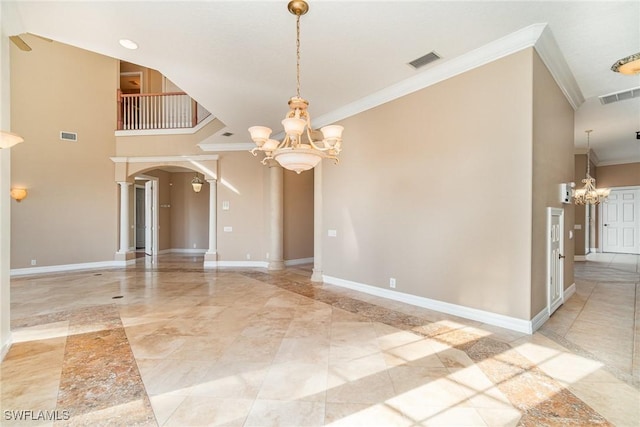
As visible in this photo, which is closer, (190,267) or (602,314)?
(602,314)

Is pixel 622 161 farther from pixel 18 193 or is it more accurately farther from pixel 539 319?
pixel 18 193

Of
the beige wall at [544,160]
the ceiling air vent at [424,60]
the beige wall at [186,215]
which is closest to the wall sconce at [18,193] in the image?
the beige wall at [186,215]

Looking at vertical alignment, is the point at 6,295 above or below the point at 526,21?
below

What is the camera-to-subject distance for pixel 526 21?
2.95 metres

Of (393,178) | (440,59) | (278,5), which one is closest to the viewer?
(278,5)

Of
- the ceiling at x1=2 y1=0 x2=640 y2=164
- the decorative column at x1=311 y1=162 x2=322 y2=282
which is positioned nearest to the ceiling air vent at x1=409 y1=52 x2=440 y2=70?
the ceiling at x1=2 y1=0 x2=640 y2=164

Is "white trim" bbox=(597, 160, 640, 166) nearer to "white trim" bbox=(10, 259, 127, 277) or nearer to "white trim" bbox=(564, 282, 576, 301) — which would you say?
"white trim" bbox=(564, 282, 576, 301)

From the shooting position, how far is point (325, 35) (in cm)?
318

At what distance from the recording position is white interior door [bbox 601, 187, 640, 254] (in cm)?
961

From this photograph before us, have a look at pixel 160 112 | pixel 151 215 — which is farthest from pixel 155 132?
pixel 151 215

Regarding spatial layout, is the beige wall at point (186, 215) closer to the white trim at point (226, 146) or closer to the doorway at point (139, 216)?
the doorway at point (139, 216)

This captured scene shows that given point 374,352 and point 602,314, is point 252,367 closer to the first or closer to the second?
point 374,352

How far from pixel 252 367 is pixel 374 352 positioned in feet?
3.80

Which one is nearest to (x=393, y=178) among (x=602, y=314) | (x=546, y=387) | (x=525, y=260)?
(x=525, y=260)
